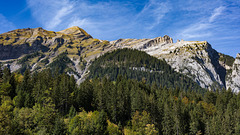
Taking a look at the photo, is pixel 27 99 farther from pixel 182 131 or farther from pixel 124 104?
pixel 182 131

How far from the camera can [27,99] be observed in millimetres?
68438

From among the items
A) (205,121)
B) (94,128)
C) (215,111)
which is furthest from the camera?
(215,111)

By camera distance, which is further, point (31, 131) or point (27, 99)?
point (27, 99)

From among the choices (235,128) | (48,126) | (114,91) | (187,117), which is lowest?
(235,128)

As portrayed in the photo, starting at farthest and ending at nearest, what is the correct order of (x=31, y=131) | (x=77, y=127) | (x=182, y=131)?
1. (x=182, y=131)
2. (x=77, y=127)
3. (x=31, y=131)

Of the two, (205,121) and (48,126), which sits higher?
(48,126)

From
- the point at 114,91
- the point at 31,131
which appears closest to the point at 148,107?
the point at 114,91

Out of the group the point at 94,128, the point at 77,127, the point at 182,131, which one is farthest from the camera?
the point at 182,131

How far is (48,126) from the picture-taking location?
157 feet

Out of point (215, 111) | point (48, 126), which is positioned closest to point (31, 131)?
point (48, 126)

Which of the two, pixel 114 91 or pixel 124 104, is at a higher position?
pixel 114 91

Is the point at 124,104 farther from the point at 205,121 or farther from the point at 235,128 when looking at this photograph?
the point at 235,128

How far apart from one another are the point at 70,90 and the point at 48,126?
3648 centimetres

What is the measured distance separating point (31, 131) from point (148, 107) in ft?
174
